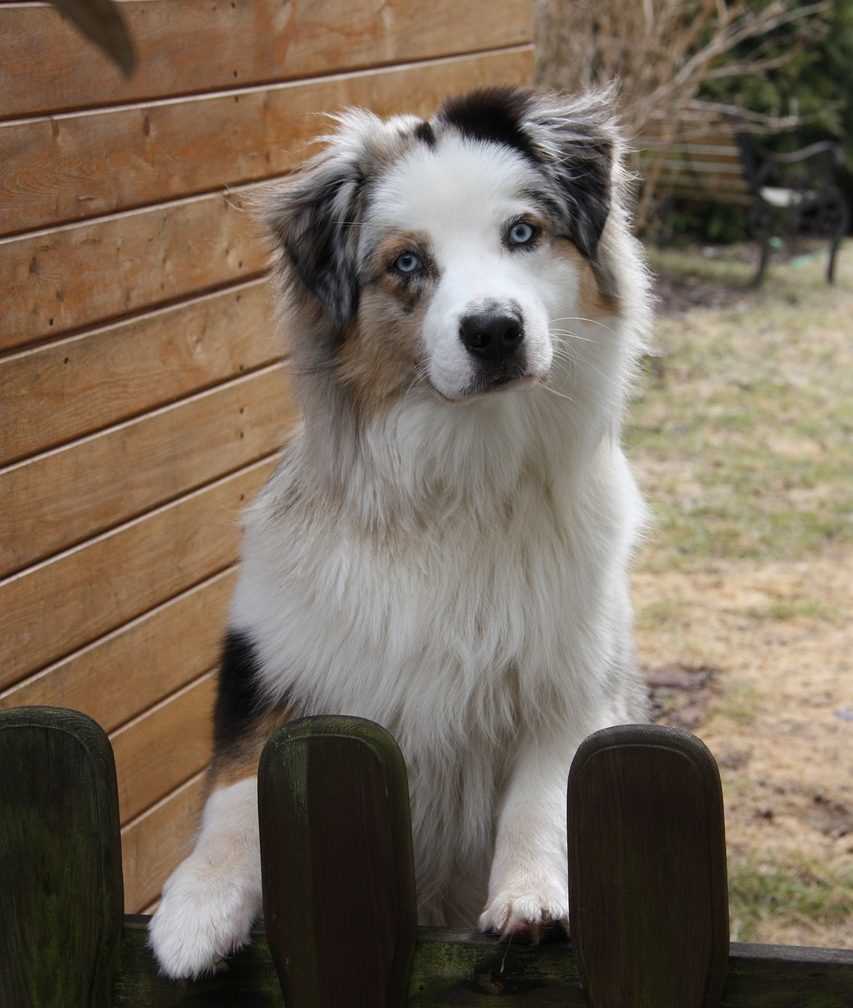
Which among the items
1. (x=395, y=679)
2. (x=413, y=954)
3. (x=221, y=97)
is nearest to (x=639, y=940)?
(x=413, y=954)

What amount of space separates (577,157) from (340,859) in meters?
1.56

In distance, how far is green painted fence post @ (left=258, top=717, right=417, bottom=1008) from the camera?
4.38 ft

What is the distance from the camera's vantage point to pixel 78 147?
2.59 metres

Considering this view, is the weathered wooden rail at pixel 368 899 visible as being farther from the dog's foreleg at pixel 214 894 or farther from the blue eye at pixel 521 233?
the blue eye at pixel 521 233

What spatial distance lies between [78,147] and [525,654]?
51.1 inches

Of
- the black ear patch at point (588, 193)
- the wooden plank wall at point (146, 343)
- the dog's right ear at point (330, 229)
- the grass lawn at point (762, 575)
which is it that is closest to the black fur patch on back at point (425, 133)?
the dog's right ear at point (330, 229)

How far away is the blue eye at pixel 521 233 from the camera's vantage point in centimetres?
232

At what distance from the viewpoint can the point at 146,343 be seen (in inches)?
113

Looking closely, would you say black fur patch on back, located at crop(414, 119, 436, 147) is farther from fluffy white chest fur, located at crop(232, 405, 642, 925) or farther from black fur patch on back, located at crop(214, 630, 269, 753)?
black fur patch on back, located at crop(214, 630, 269, 753)

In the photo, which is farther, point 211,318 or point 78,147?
point 211,318

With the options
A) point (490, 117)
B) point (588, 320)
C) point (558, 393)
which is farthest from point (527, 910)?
point (490, 117)

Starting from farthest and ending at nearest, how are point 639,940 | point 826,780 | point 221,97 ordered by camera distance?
point 826,780 → point 221,97 → point 639,940

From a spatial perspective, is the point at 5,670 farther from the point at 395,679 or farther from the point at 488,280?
the point at 488,280

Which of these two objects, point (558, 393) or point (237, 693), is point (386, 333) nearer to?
point (558, 393)
